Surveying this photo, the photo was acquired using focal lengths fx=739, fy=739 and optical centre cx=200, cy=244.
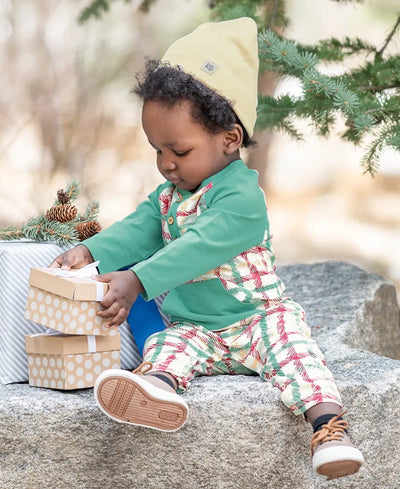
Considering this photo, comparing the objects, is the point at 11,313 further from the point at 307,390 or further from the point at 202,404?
the point at 307,390

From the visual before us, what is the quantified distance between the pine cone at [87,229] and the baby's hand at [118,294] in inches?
20.7

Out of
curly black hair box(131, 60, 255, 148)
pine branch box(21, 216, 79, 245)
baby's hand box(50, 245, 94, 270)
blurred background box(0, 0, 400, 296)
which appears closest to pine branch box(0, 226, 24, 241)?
pine branch box(21, 216, 79, 245)

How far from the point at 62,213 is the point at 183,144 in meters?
0.56

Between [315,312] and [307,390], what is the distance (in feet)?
3.76

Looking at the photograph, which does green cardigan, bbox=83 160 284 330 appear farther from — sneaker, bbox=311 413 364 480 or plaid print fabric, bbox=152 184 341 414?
sneaker, bbox=311 413 364 480

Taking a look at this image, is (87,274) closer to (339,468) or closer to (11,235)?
(11,235)

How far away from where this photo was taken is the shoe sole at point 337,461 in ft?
5.18

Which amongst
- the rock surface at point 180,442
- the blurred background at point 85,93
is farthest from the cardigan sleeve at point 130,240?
the blurred background at point 85,93

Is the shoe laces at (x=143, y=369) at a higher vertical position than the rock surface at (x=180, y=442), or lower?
higher

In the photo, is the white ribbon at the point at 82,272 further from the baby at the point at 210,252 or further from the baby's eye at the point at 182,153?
the baby's eye at the point at 182,153

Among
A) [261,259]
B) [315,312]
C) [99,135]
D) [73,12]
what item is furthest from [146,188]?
[261,259]

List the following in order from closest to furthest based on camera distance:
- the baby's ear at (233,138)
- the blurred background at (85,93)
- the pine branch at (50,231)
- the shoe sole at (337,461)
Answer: the shoe sole at (337,461) < the baby's ear at (233,138) < the pine branch at (50,231) < the blurred background at (85,93)

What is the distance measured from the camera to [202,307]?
2.03 meters

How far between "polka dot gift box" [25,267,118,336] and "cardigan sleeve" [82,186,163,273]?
0.31 m
